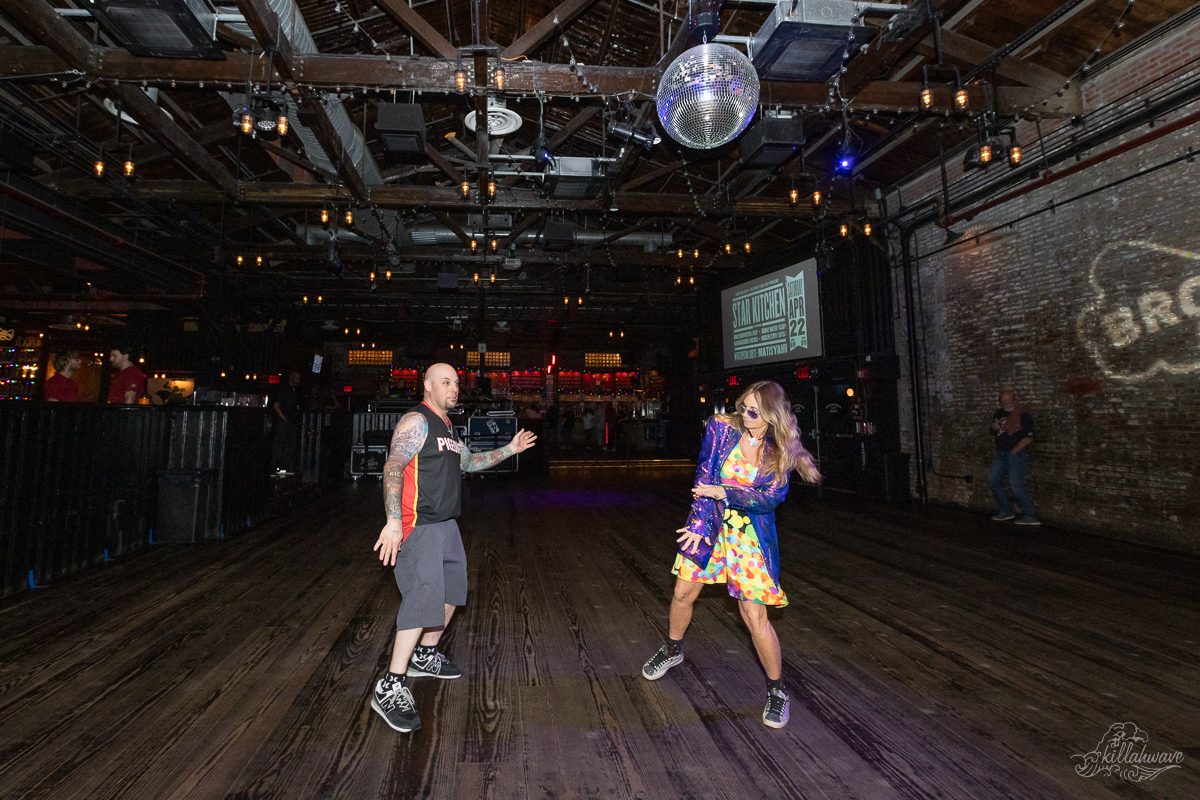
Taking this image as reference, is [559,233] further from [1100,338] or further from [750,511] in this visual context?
[750,511]

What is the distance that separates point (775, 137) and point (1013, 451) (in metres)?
4.37

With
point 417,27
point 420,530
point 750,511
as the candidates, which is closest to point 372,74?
point 417,27

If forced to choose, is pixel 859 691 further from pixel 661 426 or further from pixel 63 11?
pixel 661 426

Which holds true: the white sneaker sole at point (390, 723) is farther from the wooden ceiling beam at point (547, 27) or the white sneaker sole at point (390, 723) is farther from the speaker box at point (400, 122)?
the speaker box at point (400, 122)

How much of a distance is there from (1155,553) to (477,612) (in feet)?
19.2

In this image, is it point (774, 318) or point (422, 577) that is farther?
point (774, 318)

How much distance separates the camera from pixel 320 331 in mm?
14203

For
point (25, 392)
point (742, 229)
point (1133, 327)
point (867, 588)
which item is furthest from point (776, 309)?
point (25, 392)

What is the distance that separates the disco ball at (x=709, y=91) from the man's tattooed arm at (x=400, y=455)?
7.37ft

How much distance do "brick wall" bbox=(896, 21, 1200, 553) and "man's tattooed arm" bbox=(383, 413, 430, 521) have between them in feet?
20.9

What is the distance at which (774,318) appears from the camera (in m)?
10.2

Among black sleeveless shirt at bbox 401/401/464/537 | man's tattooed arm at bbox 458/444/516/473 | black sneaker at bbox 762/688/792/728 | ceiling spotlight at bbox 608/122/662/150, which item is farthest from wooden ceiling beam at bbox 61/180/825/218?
black sneaker at bbox 762/688/792/728

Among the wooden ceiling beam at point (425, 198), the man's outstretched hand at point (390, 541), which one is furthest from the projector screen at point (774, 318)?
the man's outstretched hand at point (390, 541)

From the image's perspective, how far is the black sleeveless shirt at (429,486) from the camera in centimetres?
218
